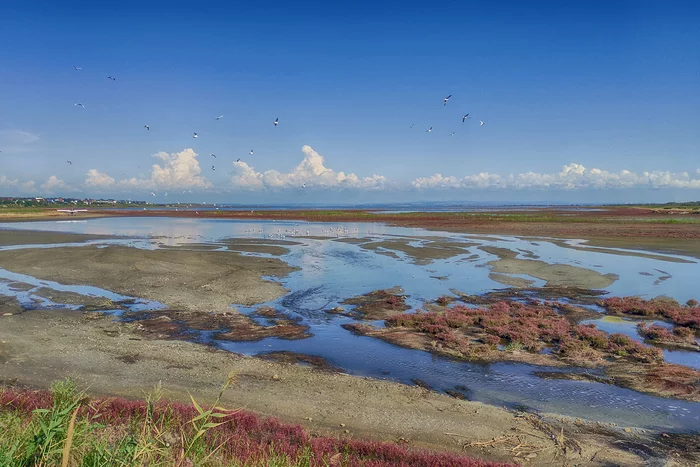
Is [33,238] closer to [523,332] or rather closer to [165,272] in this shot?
[165,272]

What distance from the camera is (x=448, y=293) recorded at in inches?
1056

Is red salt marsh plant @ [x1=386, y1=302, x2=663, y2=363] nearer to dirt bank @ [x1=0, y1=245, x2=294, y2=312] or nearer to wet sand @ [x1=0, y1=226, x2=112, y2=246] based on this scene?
dirt bank @ [x1=0, y1=245, x2=294, y2=312]

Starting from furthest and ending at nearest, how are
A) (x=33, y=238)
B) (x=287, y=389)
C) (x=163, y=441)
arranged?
1. (x=33, y=238)
2. (x=287, y=389)
3. (x=163, y=441)


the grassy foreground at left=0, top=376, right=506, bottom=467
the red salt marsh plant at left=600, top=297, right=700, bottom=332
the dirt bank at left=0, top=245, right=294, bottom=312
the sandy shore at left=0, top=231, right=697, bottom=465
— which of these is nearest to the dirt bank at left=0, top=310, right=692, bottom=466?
the sandy shore at left=0, top=231, right=697, bottom=465

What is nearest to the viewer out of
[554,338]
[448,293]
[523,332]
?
[554,338]

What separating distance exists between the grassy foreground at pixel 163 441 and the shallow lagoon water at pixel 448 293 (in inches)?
191

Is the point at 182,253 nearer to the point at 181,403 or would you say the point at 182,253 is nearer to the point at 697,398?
the point at 181,403

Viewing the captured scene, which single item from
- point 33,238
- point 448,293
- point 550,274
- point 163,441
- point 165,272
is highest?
point 163,441

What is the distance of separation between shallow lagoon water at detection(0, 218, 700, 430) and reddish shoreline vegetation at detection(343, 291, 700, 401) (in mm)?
815

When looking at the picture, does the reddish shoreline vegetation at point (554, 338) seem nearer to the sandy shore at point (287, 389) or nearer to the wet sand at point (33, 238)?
the sandy shore at point (287, 389)

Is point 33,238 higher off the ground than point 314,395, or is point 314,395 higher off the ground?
point 33,238

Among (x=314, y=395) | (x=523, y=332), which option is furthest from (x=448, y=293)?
(x=314, y=395)

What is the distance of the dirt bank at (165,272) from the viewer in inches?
989

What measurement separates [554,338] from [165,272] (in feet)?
81.9
